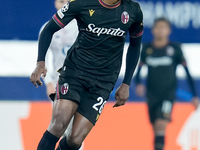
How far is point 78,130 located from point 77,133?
2 centimetres

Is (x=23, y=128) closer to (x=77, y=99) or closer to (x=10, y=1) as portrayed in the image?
(x=10, y=1)

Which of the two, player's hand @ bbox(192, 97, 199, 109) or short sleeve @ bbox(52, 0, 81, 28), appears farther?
player's hand @ bbox(192, 97, 199, 109)

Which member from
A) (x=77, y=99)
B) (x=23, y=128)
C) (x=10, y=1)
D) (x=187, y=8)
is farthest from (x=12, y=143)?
(x=187, y=8)

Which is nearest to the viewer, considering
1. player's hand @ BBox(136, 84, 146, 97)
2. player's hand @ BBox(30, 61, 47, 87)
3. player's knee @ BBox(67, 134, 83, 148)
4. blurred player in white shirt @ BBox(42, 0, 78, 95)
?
player's hand @ BBox(30, 61, 47, 87)

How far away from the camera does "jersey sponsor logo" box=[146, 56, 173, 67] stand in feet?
16.7

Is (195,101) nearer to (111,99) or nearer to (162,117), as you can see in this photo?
(162,117)

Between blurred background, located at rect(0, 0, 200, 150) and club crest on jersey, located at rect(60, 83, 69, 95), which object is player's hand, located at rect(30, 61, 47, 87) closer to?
club crest on jersey, located at rect(60, 83, 69, 95)

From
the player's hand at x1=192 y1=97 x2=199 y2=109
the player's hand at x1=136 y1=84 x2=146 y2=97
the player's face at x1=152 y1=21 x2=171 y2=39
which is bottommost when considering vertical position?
the player's hand at x1=192 y1=97 x2=199 y2=109

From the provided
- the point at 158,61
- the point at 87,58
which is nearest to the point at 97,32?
the point at 87,58

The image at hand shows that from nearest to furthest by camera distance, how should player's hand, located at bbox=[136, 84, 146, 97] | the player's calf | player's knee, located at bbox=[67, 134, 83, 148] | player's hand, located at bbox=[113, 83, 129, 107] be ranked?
player's knee, located at bbox=[67, 134, 83, 148] < player's hand, located at bbox=[113, 83, 129, 107] < the player's calf < player's hand, located at bbox=[136, 84, 146, 97]

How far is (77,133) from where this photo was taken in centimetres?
294

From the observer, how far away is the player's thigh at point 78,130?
294 cm

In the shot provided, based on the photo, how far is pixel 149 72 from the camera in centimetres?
513

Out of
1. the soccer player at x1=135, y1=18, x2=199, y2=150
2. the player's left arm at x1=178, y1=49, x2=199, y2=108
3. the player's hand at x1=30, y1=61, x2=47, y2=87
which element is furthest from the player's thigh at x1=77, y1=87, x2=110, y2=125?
the player's left arm at x1=178, y1=49, x2=199, y2=108
